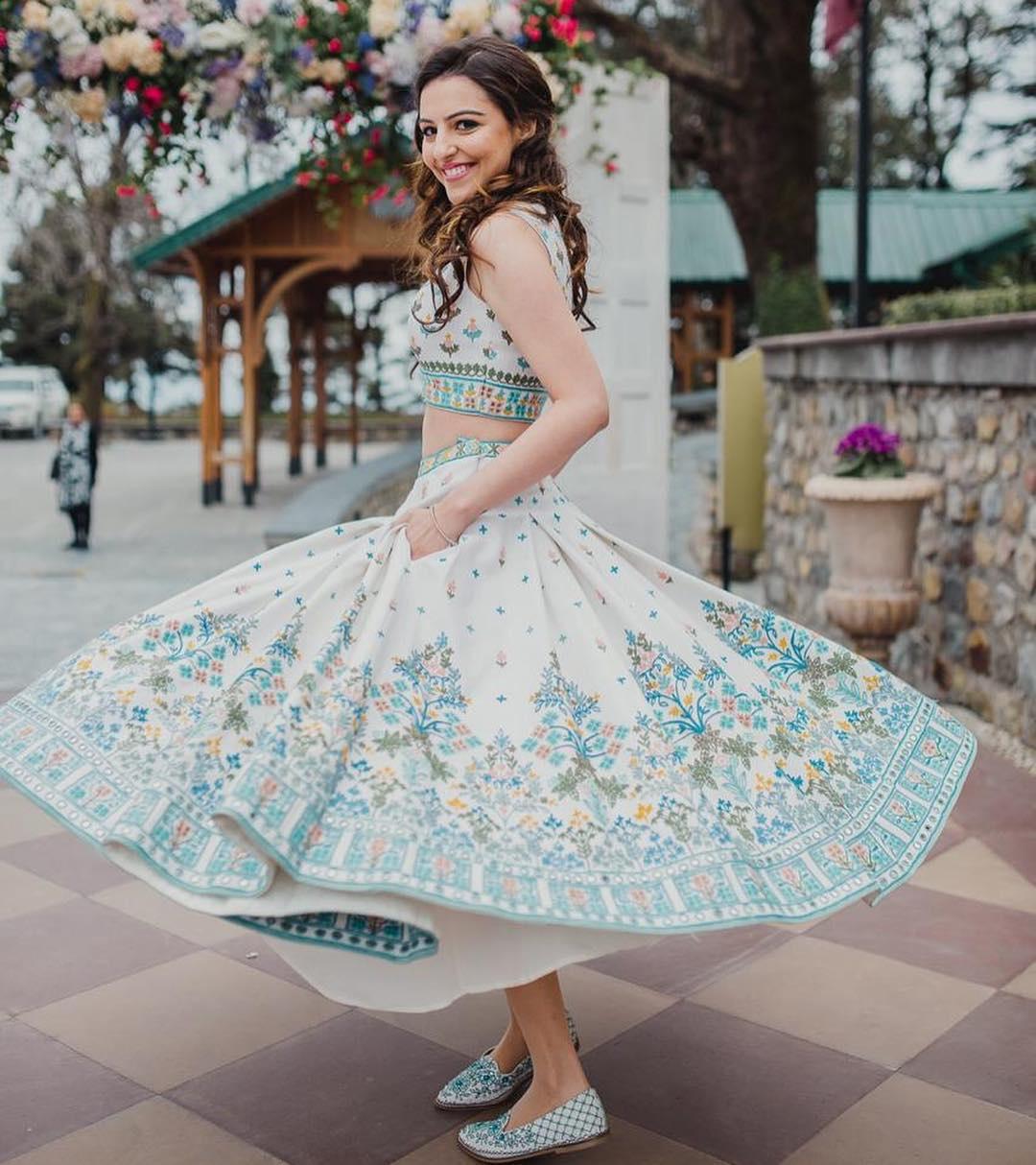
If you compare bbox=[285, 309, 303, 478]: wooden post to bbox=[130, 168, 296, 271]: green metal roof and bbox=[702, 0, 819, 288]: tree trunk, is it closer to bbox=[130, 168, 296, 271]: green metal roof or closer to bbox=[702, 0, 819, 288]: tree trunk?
bbox=[130, 168, 296, 271]: green metal roof

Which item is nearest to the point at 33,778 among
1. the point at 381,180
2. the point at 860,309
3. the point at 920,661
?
the point at 920,661

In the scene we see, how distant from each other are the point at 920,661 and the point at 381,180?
3956 mm

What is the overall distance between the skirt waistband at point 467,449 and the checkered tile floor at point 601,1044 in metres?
1.20

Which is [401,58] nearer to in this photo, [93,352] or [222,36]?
[222,36]

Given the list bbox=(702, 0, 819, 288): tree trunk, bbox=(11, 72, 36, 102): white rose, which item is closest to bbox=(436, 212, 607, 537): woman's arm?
bbox=(11, 72, 36, 102): white rose

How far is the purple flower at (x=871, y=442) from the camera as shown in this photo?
6270 mm

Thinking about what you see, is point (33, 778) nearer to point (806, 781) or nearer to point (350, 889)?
point (350, 889)

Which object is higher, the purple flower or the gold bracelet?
the purple flower

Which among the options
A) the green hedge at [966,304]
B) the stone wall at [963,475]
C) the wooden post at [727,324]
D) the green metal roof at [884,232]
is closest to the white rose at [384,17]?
the stone wall at [963,475]

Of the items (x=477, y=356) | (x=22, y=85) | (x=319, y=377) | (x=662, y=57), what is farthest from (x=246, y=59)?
(x=319, y=377)

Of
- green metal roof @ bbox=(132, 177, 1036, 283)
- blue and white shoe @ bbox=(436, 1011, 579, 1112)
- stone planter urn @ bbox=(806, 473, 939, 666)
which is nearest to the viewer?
blue and white shoe @ bbox=(436, 1011, 579, 1112)

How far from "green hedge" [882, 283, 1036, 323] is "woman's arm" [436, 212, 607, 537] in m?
5.37

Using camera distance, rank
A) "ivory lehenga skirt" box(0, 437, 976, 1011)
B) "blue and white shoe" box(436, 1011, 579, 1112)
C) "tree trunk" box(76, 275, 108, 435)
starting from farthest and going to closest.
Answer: "tree trunk" box(76, 275, 108, 435), "blue and white shoe" box(436, 1011, 579, 1112), "ivory lehenga skirt" box(0, 437, 976, 1011)

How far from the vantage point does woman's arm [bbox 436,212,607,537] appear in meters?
2.29
